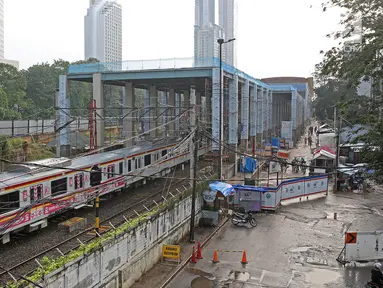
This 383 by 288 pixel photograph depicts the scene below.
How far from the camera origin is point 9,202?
45.2 feet

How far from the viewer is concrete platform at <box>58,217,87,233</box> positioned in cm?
1589

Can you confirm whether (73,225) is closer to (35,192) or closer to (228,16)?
(35,192)

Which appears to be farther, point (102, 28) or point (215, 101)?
point (102, 28)

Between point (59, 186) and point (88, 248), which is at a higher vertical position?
point (59, 186)

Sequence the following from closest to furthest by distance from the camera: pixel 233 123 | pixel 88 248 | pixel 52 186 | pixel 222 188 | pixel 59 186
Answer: pixel 88 248
pixel 52 186
pixel 59 186
pixel 222 188
pixel 233 123

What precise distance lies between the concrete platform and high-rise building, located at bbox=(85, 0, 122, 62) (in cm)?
9455

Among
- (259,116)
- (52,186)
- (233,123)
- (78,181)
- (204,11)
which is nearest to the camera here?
(52,186)

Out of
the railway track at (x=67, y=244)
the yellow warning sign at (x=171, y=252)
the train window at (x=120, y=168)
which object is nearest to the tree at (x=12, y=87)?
the train window at (x=120, y=168)

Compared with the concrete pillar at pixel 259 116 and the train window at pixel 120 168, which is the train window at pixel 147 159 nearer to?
the train window at pixel 120 168

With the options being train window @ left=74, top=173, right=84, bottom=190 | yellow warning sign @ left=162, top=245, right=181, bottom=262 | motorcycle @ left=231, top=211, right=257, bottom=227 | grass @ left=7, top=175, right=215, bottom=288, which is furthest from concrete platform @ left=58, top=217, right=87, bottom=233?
motorcycle @ left=231, top=211, right=257, bottom=227

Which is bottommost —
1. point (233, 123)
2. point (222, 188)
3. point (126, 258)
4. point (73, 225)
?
point (126, 258)

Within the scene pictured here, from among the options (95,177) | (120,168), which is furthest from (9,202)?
(120,168)

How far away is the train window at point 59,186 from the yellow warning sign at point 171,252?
5.25 meters

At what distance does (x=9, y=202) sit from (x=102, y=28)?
10355cm
